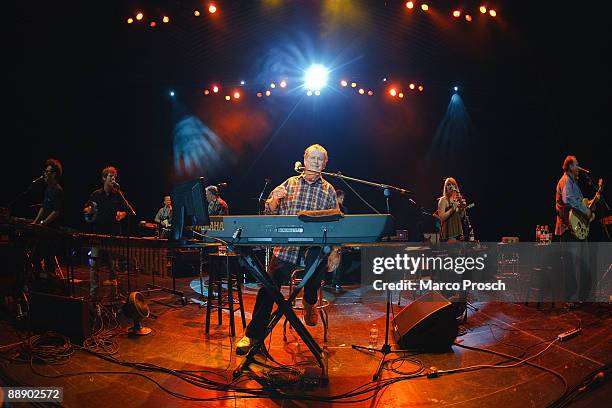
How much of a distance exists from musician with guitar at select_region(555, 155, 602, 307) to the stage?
109 centimetres

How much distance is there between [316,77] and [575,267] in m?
6.85

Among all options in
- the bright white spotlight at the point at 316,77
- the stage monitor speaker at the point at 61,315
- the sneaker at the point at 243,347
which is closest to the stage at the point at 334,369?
the sneaker at the point at 243,347

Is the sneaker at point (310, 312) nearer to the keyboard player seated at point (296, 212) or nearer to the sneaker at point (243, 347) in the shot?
the keyboard player seated at point (296, 212)

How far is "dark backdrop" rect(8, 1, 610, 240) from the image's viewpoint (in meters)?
7.53

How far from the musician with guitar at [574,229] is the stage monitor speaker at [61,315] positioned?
19.8ft

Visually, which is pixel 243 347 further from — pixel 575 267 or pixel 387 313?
pixel 575 267

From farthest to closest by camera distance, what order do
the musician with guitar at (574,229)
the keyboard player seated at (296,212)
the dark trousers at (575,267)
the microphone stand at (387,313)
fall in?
the dark trousers at (575,267), the musician with guitar at (574,229), the keyboard player seated at (296,212), the microphone stand at (387,313)

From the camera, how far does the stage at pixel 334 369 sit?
2.61 metres

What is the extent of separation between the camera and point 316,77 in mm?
9773

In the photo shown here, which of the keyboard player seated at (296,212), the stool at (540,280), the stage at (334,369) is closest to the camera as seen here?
the stage at (334,369)

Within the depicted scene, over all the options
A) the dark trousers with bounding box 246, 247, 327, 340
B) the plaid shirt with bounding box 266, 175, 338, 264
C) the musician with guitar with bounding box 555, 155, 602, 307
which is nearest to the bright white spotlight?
the musician with guitar with bounding box 555, 155, 602, 307

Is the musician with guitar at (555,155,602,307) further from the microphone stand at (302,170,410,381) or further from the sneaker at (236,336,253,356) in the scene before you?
the sneaker at (236,336,253,356)

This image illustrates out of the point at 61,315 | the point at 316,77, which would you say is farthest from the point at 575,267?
the point at 316,77

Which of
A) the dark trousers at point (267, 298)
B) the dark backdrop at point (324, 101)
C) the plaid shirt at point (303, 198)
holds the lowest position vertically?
the dark trousers at point (267, 298)
